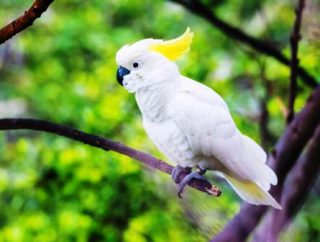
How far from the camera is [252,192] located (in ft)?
2.13

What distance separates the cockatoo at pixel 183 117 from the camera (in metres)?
0.61

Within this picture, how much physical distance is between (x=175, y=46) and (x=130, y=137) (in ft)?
1.53

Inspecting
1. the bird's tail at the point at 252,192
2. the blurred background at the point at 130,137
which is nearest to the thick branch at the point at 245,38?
the blurred background at the point at 130,137

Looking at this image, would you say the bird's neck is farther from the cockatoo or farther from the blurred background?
the blurred background

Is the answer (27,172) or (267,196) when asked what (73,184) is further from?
(267,196)

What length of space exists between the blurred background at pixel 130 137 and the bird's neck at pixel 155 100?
23 cm

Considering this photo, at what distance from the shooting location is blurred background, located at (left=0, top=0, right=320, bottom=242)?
979mm

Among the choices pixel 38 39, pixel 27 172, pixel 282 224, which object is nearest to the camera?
pixel 282 224

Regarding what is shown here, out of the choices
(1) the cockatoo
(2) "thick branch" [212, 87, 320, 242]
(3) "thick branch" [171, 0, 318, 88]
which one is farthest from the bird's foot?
(3) "thick branch" [171, 0, 318, 88]

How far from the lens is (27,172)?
115 centimetres

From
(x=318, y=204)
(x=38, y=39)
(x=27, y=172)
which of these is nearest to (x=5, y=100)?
(x=38, y=39)

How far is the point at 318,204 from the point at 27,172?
0.49m

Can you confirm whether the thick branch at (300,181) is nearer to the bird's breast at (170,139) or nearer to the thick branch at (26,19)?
the bird's breast at (170,139)

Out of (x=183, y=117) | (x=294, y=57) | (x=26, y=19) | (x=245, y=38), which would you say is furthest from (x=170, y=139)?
(x=245, y=38)
